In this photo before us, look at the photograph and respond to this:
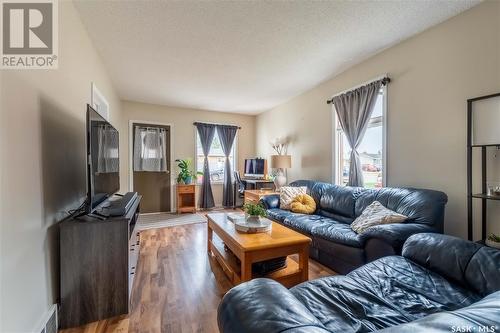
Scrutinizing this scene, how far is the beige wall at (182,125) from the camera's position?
4.82m

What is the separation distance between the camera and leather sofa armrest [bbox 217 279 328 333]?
2.51ft

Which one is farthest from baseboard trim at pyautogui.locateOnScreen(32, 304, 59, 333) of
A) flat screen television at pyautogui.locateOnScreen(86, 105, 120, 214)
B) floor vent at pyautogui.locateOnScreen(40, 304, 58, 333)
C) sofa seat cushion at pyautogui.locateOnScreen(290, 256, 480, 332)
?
sofa seat cushion at pyautogui.locateOnScreen(290, 256, 480, 332)

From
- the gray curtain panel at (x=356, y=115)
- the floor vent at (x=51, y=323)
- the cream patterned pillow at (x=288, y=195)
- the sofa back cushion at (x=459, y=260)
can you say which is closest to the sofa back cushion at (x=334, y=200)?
the cream patterned pillow at (x=288, y=195)

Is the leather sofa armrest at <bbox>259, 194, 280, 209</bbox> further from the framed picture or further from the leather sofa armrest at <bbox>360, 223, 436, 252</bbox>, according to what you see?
the framed picture

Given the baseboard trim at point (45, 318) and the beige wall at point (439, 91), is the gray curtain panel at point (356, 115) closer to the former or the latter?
the beige wall at point (439, 91)

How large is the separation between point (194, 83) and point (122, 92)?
160 cm

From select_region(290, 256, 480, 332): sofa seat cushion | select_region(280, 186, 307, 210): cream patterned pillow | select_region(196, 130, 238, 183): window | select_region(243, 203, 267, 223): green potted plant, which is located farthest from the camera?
select_region(196, 130, 238, 183): window

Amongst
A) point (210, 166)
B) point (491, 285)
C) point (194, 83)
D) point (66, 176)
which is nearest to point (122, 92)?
point (194, 83)

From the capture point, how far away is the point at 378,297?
1.24 metres

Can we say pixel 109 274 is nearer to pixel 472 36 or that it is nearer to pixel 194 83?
pixel 194 83

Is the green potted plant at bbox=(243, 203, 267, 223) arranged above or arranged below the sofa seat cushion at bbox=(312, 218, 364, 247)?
above

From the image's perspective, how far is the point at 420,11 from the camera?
206 cm

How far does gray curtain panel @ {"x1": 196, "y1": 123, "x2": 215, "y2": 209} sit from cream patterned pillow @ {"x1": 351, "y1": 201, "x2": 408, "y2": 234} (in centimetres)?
380

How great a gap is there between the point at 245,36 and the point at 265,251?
2.22m
